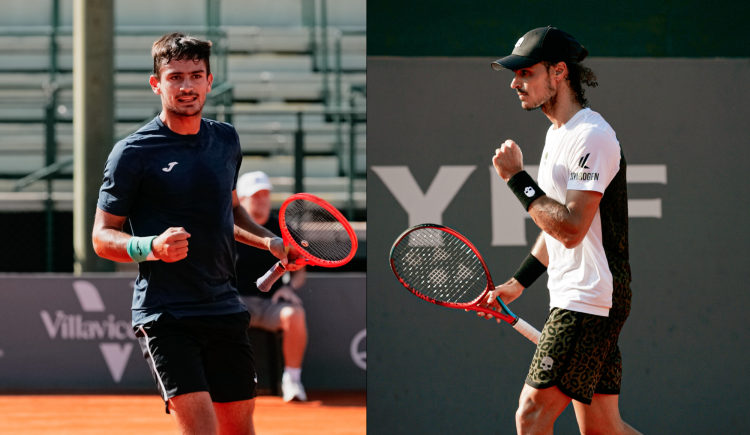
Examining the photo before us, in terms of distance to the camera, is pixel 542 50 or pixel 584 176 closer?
pixel 584 176

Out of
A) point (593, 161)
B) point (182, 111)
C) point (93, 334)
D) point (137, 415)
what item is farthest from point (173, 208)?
point (93, 334)

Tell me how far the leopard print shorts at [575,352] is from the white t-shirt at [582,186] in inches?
1.5

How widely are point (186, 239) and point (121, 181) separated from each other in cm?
27

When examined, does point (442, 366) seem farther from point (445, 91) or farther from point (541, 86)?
point (541, 86)

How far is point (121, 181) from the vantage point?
8.32 ft

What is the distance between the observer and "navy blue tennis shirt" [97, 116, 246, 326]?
256cm

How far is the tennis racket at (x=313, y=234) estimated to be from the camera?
2846 millimetres

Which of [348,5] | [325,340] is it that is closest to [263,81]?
[348,5]

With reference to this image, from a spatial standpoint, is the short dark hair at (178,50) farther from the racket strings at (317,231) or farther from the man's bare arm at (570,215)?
the man's bare arm at (570,215)

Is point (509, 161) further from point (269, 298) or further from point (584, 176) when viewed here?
point (269, 298)

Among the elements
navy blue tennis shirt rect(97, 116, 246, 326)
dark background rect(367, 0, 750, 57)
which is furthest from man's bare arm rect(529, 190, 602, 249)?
dark background rect(367, 0, 750, 57)

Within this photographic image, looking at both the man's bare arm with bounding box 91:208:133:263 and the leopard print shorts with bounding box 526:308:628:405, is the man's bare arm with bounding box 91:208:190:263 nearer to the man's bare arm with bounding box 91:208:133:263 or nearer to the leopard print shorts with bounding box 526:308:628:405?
the man's bare arm with bounding box 91:208:133:263

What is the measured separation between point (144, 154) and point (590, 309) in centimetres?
146

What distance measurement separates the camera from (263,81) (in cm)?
1070
